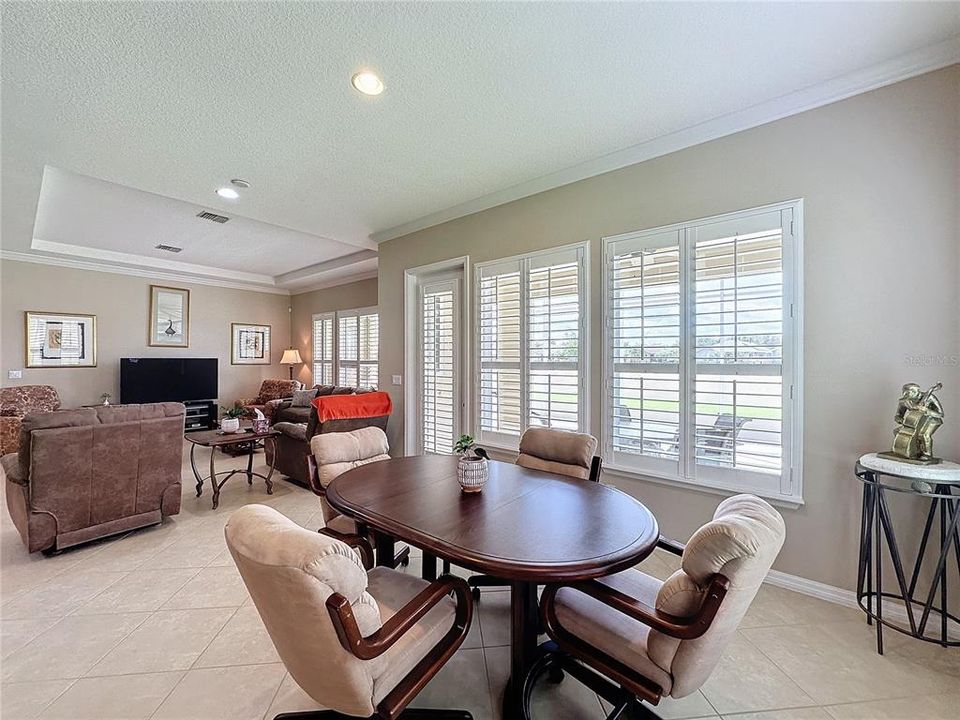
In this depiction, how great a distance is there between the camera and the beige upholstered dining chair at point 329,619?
1.03 meters

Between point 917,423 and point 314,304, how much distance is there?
27.4 feet

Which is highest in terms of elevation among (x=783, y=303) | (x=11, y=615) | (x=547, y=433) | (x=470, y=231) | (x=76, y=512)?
(x=470, y=231)

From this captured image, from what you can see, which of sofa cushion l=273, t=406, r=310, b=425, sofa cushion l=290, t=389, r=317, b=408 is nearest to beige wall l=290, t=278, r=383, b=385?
sofa cushion l=290, t=389, r=317, b=408

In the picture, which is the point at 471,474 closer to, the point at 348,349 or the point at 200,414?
the point at 348,349

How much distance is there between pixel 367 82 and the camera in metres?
2.12

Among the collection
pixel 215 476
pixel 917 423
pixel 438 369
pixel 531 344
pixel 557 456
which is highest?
pixel 531 344

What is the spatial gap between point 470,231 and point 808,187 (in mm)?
2549

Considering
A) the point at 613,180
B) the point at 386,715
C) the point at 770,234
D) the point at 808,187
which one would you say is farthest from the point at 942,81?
the point at 386,715

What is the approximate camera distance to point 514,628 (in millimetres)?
1494

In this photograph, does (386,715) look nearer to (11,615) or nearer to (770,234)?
(11,615)

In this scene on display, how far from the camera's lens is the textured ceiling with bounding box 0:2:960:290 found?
1.74 m

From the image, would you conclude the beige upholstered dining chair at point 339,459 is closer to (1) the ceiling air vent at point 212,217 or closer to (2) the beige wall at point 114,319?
(1) the ceiling air vent at point 212,217

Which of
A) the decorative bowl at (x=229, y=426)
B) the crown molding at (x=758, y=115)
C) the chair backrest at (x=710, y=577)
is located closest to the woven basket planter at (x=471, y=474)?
the chair backrest at (x=710, y=577)

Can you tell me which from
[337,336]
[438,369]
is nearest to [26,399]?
[337,336]
